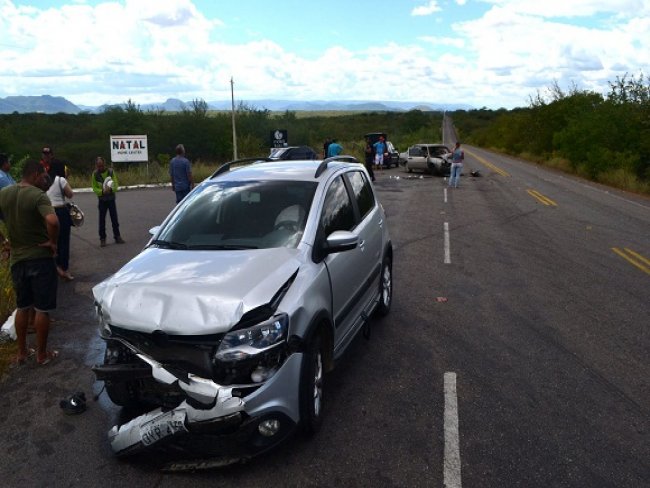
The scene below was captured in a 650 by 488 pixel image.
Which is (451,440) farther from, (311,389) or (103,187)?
(103,187)

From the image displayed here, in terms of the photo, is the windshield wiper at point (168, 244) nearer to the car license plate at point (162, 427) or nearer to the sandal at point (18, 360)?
the car license plate at point (162, 427)

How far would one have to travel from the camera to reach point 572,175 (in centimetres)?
3172

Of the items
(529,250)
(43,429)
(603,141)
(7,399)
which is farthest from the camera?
(603,141)

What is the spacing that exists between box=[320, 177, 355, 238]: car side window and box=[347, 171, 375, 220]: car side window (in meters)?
0.32

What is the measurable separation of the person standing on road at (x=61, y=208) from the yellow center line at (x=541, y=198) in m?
14.4

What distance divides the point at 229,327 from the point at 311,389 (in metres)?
0.83

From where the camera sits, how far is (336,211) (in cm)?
510

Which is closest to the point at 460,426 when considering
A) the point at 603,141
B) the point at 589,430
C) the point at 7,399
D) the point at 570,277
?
the point at 589,430

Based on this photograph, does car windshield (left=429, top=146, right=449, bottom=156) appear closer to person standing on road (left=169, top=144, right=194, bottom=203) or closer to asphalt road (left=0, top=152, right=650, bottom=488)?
person standing on road (left=169, top=144, right=194, bottom=203)

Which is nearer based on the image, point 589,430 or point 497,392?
point 589,430

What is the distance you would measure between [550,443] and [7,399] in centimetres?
448

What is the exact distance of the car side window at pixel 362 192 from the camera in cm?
588

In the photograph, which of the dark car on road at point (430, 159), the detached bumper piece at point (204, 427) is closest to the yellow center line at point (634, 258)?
the detached bumper piece at point (204, 427)

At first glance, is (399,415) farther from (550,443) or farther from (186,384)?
(186,384)
